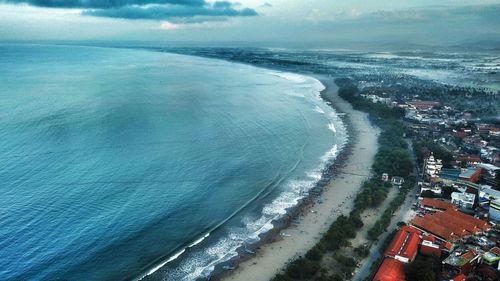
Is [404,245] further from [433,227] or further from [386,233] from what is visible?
[433,227]

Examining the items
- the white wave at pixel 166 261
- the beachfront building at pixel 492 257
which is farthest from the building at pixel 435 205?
the white wave at pixel 166 261

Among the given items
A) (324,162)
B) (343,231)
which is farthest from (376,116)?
(343,231)

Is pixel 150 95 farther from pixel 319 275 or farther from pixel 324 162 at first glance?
pixel 319 275

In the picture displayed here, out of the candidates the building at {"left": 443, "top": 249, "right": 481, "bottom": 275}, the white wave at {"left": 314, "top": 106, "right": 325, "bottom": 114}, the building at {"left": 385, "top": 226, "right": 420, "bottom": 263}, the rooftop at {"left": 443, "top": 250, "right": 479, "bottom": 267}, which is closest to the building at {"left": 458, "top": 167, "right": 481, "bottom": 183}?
the building at {"left": 385, "top": 226, "right": 420, "bottom": 263}

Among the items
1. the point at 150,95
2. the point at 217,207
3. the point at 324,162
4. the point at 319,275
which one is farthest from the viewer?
the point at 150,95

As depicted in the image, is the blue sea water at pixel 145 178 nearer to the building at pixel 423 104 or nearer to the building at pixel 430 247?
the building at pixel 430 247

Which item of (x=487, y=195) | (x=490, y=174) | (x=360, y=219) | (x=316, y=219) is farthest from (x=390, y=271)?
(x=490, y=174)
